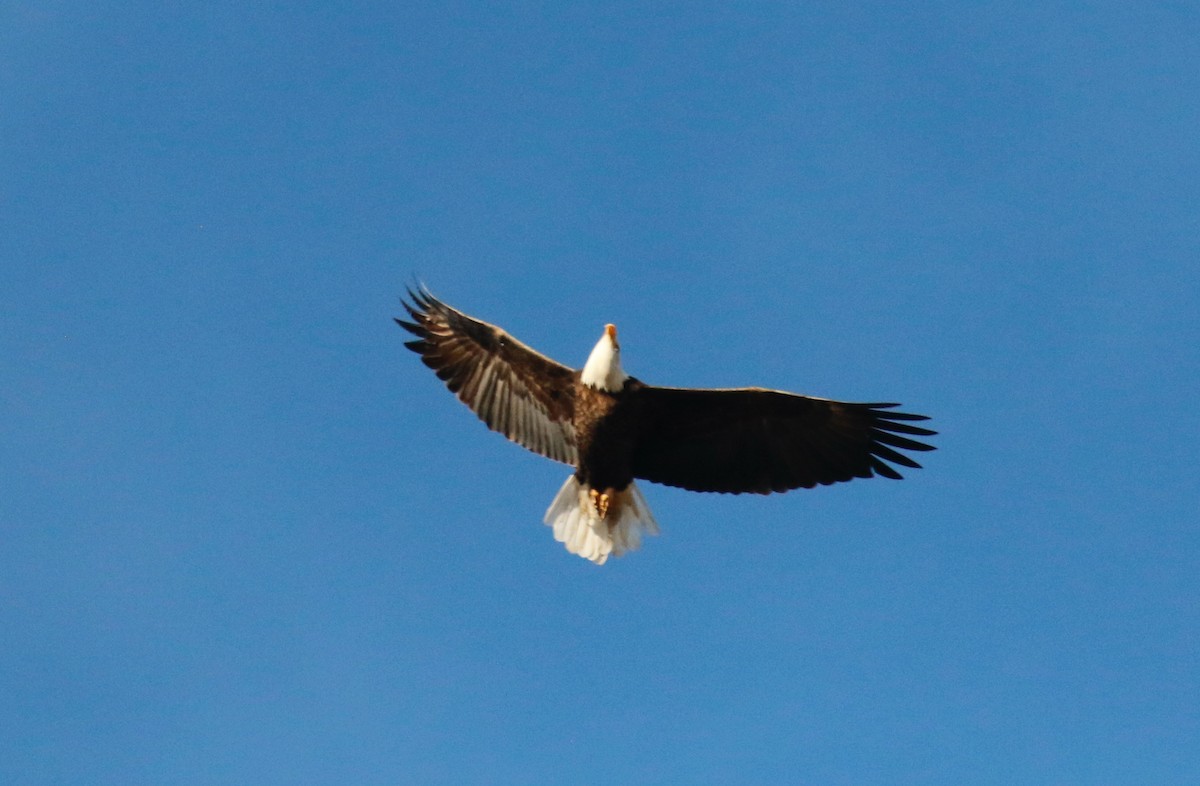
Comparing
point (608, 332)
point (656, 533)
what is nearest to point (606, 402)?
point (608, 332)

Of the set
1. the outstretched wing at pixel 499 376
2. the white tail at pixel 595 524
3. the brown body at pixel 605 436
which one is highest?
the outstretched wing at pixel 499 376

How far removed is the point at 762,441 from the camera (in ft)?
29.1

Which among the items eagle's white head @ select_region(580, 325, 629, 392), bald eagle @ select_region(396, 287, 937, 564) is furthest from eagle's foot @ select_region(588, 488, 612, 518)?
eagle's white head @ select_region(580, 325, 629, 392)

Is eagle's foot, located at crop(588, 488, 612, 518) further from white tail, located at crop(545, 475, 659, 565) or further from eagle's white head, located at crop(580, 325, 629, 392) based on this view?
eagle's white head, located at crop(580, 325, 629, 392)

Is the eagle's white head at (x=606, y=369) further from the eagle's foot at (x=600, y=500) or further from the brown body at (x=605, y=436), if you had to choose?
the eagle's foot at (x=600, y=500)

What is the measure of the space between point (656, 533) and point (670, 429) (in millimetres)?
808

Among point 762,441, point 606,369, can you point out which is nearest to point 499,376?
point 606,369

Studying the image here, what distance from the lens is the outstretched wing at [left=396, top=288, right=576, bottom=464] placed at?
28.9 feet

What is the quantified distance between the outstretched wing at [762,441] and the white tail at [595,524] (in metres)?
0.31

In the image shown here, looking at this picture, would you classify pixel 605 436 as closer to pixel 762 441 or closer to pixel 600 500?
pixel 600 500

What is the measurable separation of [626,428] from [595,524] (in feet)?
2.92

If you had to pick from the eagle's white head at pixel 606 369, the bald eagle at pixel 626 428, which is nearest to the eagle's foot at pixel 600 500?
the bald eagle at pixel 626 428

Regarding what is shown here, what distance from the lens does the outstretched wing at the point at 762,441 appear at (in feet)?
28.5

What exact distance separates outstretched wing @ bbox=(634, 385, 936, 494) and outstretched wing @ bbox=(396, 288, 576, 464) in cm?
55
